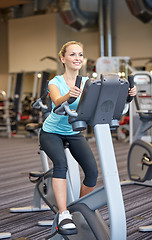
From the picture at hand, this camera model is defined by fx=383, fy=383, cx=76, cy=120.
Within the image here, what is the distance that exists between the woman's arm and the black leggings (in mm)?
300

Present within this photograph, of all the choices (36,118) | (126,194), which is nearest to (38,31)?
(36,118)

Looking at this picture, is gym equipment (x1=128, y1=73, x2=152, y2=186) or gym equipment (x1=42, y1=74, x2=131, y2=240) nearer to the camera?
gym equipment (x1=42, y1=74, x2=131, y2=240)

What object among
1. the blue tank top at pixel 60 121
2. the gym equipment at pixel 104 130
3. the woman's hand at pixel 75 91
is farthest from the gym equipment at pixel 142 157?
the woman's hand at pixel 75 91

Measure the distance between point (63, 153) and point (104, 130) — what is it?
1.59ft

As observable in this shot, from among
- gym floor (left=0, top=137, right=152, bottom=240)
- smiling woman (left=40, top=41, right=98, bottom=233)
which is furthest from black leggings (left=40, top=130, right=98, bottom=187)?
gym floor (left=0, top=137, right=152, bottom=240)

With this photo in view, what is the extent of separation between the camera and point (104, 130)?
2.03 m

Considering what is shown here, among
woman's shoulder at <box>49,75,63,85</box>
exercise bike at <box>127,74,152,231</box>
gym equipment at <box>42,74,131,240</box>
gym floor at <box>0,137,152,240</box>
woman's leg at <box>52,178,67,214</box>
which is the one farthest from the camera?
exercise bike at <box>127,74,152,231</box>

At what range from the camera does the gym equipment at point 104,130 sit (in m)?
1.91

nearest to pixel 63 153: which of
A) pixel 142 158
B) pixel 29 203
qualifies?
pixel 29 203

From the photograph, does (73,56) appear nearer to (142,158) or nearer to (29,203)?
(29,203)

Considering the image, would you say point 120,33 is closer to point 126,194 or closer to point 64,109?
point 126,194

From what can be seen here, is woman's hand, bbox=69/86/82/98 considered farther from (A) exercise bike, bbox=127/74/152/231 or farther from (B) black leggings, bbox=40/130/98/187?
(A) exercise bike, bbox=127/74/152/231

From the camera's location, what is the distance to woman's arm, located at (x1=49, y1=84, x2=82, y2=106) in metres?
1.97

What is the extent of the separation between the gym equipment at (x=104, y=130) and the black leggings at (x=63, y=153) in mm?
281
